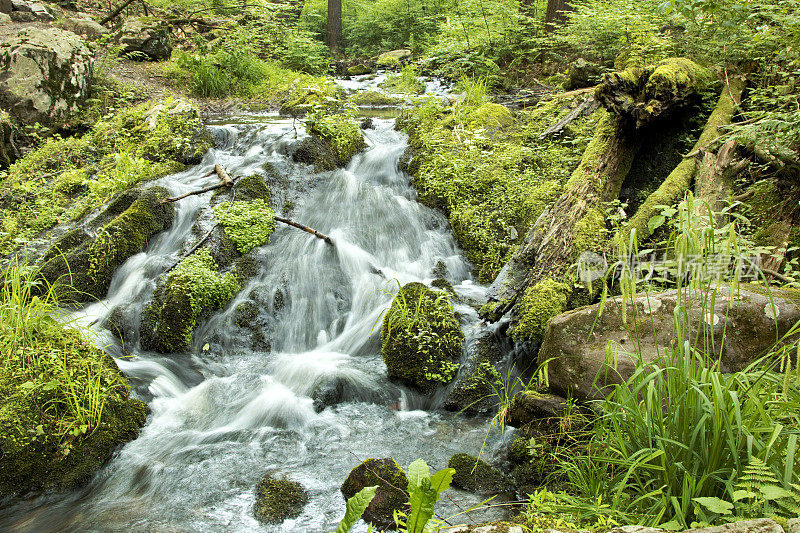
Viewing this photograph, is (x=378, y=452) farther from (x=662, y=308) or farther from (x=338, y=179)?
(x=338, y=179)

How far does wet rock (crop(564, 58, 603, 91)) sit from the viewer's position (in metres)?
9.55

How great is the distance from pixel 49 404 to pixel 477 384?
3759 millimetres

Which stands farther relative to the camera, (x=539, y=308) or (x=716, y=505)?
(x=539, y=308)

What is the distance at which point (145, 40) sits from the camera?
14461 millimetres


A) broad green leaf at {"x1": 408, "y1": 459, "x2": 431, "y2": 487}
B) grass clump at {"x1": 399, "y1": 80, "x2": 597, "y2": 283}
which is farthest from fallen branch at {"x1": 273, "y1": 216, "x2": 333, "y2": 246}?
broad green leaf at {"x1": 408, "y1": 459, "x2": 431, "y2": 487}

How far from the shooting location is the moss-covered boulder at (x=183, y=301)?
587cm

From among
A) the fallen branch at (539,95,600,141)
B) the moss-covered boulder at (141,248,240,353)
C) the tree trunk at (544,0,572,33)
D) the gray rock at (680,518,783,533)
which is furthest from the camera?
the tree trunk at (544,0,572,33)

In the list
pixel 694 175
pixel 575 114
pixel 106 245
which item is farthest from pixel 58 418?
pixel 575 114

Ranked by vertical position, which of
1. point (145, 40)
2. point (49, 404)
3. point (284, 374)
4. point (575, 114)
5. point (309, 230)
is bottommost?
point (284, 374)

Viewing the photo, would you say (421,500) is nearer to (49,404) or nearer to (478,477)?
(478,477)

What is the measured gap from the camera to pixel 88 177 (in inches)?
339

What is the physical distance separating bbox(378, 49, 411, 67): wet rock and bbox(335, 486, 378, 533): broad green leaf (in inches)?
705

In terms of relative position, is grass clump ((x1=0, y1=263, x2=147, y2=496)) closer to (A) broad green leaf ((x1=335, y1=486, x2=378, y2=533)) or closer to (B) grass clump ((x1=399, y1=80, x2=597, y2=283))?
(A) broad green leaf ((x1=335, y1=486, x2=378, y2=533))

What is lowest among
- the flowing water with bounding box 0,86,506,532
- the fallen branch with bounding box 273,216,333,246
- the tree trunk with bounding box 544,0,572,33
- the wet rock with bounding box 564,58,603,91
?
the flowing water with bounding box 0,86,506,532
